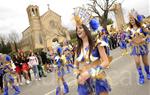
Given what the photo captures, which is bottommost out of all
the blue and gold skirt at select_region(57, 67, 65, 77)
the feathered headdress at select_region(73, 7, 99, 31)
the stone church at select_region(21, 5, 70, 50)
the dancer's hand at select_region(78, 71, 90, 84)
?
the blue and gold skirt at select_region(57, 67, 65, 77)

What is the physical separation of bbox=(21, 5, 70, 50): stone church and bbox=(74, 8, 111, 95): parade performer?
7921 cm

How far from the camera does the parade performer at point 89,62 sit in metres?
4.78

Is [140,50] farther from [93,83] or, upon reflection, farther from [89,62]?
[93,83]

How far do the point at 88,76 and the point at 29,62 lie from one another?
12712 millimetres

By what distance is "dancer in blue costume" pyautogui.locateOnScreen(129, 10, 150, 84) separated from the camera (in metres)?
8.70

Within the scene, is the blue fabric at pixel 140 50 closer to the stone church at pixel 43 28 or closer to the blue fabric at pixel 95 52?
the blue fabric at pixel 95 52

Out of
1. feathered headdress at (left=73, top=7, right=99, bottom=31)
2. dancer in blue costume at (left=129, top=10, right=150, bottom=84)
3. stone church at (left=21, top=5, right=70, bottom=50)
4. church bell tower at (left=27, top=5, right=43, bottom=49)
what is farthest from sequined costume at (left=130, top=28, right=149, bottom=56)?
church bell tower at (left=27, top=5, right=43, bottom=49)

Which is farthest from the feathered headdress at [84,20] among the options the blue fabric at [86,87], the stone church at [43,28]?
the stone church at [43,28]

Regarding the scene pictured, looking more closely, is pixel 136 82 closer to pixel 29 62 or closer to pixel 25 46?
pixel 29 62

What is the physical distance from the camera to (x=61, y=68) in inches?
381

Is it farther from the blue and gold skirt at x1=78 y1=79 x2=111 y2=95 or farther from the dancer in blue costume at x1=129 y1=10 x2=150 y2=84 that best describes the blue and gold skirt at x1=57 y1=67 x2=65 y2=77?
the blue and gold skirt at x1=78 y1=79 x2=111 y2=95

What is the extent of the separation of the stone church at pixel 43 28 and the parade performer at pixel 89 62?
79.2m

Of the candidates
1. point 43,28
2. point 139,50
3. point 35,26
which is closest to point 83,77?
point 139,50

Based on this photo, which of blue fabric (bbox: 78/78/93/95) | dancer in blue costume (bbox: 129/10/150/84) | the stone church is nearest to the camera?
blue fabric (bbox: 78/78/93/95)
